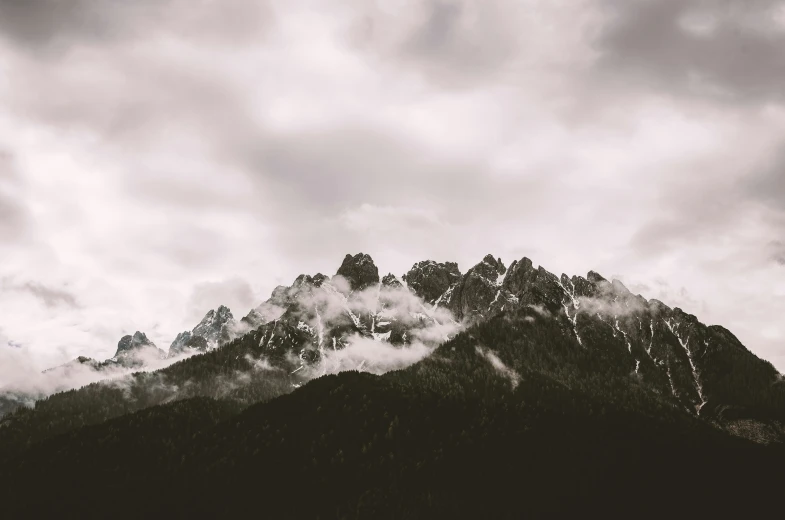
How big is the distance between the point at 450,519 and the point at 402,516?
53.5ft

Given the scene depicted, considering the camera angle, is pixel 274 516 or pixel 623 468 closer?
pixel 274 516

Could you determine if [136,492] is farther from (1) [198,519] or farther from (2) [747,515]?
(2) [747,515]

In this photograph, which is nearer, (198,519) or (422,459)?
(198,519)

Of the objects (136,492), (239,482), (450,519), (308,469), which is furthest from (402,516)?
(136,492)

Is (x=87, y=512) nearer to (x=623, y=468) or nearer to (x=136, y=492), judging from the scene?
(x=136, y=492)

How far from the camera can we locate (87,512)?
168m

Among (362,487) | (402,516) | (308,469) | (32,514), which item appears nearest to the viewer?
(402,516)

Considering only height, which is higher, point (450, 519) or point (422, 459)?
point (422, 459)

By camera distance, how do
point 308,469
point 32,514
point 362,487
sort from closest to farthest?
1. point 32,514
2. point 362,487
3. point 308,469

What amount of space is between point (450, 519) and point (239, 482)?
283ft

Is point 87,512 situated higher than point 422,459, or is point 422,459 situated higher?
point 422,459

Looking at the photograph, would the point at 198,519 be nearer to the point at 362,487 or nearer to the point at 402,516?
the point at 362,487

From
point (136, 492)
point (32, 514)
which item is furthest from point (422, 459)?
point (32, 514)

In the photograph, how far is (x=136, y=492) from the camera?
18362 cm
